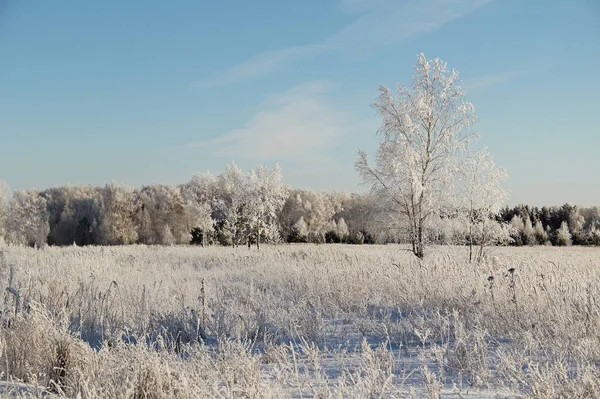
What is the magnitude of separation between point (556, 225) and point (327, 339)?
5797 centimetres

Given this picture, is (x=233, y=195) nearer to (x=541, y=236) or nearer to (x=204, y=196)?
(x=204, y=196)

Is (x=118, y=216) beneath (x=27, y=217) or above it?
above

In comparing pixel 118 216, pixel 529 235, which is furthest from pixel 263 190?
pixel 529 235

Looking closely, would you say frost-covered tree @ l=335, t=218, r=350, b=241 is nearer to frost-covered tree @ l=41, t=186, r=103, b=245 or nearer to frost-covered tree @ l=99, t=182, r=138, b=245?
frost-covered tree @ l=99, t=182, r=138, b=245

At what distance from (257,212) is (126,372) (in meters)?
32.0

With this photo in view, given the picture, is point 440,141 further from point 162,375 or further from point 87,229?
point 87,229

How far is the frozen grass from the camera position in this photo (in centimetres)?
292

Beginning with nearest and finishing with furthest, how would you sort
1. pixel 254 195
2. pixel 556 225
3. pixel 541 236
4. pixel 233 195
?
pixel 254 195 < pixel 233 195 < pixel 541 236 < pixel 556 225

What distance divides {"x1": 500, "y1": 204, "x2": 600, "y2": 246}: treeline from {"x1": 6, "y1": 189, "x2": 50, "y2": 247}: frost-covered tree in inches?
1895

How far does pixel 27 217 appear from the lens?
53906mm

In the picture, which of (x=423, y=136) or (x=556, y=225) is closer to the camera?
(x=423, y=136)

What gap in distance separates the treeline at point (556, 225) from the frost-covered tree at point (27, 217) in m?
48.1

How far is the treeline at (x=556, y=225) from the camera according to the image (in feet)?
161

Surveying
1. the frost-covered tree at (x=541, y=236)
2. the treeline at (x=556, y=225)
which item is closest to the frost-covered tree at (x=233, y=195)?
the treeline at (x=556, y=225)
